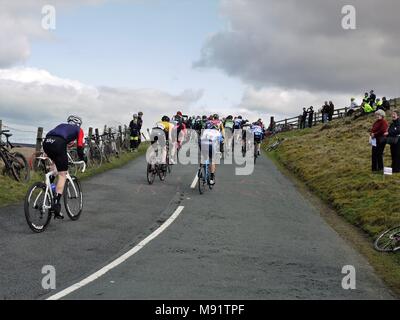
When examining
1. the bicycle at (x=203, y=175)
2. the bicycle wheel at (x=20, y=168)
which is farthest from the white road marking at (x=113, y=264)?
A: the bicycle wheel at (x=20, y=168)

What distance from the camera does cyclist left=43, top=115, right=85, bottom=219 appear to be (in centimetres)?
1026

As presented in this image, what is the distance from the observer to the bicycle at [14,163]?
15.2 metres

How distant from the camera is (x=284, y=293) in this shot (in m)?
7.02

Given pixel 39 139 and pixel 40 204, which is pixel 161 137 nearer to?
pixel 39 139

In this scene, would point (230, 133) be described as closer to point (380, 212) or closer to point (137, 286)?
point (380, 212)

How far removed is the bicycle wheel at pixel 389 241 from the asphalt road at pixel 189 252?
69 cm

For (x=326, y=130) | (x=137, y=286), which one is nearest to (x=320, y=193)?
(x=137, y=286)

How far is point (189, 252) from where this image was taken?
29.6 ft

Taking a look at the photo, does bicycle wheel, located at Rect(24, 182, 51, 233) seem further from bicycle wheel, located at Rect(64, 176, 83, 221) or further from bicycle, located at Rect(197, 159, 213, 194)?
bicycle, located at Rect(197, 159, 213, 194)

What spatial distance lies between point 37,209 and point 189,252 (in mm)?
3167

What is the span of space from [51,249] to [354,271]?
5.16 metres

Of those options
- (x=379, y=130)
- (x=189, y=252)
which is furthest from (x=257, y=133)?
(x=189, y=252)
